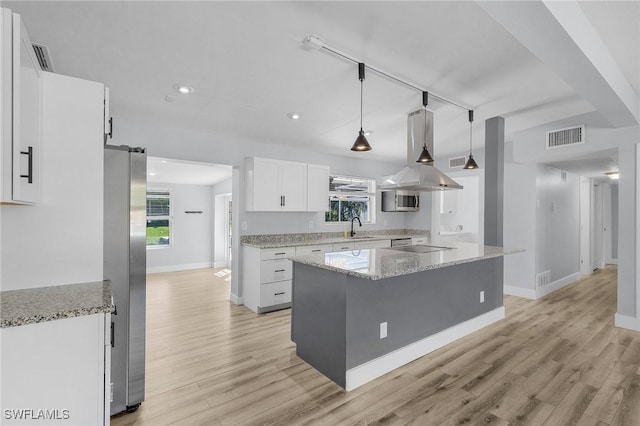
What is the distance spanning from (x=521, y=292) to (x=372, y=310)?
369 centimetres

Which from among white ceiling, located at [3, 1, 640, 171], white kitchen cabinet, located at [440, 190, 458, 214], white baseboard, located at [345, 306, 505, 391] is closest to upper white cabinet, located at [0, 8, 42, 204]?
A: white ceiling, located at [3, 1, 640, 171]

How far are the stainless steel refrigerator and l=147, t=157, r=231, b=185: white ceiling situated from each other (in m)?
3.02

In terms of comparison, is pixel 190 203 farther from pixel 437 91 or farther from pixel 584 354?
pixel 584 354

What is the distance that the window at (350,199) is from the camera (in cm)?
568

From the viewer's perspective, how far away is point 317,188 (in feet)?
16.2

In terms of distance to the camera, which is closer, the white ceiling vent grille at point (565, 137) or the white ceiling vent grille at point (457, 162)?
the white ceiling vent grille at point (565, 137)

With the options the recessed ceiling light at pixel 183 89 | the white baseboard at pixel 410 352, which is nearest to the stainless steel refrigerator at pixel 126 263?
the recessed ceiling light at pixel 183 89

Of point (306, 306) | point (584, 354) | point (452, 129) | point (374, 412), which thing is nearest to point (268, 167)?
point (306, 306)

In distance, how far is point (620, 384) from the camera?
2357mm

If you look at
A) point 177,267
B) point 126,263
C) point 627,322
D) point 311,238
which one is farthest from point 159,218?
point 627,322

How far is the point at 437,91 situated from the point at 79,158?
2969 mm

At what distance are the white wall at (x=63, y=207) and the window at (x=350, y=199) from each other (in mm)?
4065

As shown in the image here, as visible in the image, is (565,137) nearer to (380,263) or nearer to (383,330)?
(380,263)

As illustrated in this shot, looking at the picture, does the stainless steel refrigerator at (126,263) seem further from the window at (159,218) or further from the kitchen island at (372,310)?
the window at (159,218)
